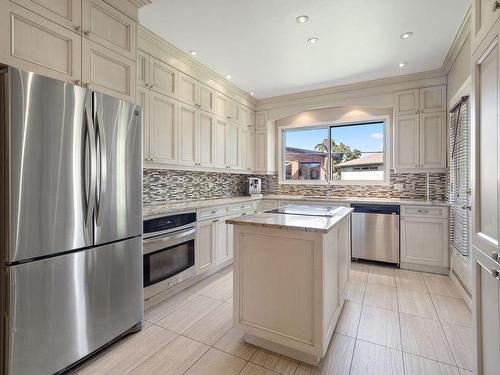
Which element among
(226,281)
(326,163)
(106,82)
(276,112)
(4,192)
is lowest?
(226,281)

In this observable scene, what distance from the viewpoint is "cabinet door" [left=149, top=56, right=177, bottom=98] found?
111 inches

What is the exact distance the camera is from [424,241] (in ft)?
11.4

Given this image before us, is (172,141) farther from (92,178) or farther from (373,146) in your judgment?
(373,146)

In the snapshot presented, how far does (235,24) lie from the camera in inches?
101

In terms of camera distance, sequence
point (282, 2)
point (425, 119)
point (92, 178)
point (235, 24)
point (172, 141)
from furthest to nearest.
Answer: point (425, 119) < point (172, 141) < point (235, 24) < point (282, 2) < point (92, 178)

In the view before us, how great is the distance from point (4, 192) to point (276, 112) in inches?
167

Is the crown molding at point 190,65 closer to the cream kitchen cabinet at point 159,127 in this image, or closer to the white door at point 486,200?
the cream kitchen cabinet at point 159,127

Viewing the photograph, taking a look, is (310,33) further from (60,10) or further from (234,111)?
(60,10)

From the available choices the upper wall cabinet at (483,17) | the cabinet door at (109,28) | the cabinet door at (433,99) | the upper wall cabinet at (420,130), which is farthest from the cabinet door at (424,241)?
the cabinet door at (109,28)

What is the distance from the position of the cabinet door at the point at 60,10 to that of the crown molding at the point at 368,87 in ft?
11.5

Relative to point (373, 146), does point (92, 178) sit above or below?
below

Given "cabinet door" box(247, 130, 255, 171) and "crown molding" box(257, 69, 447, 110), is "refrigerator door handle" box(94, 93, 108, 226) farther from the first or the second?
→ "crown molding" box(257, 69, 447, 110)

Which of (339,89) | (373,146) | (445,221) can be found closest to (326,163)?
(373,146)

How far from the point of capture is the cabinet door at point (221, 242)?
3.43 metres
